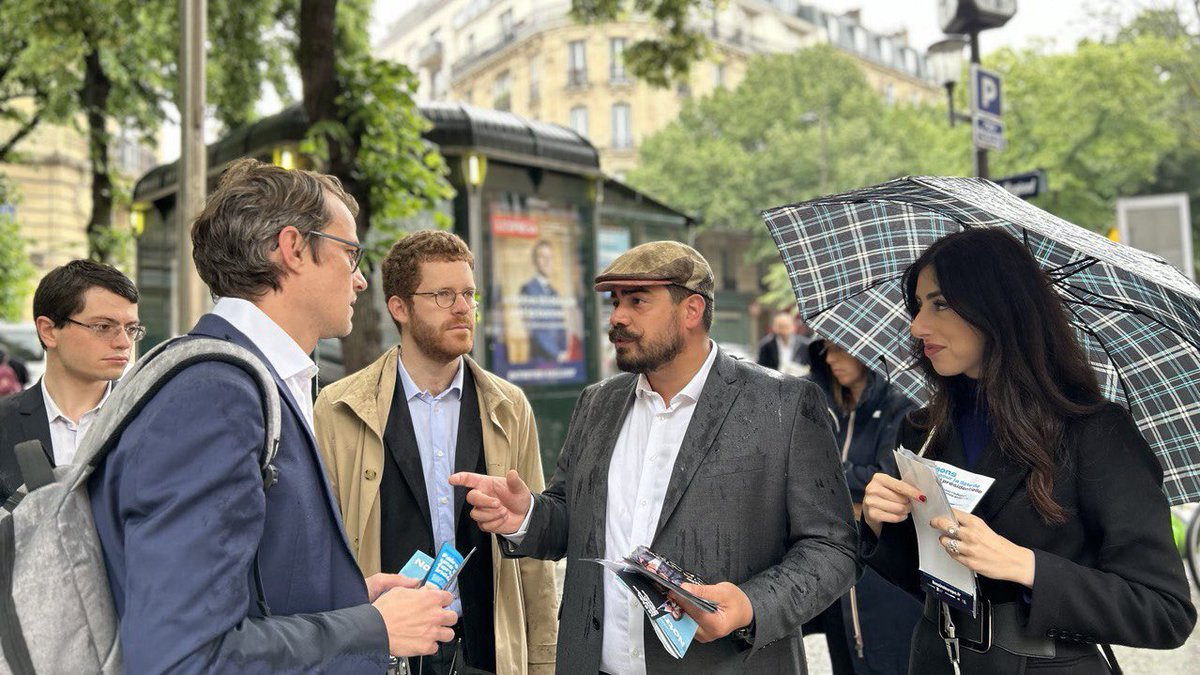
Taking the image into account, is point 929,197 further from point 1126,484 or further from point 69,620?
point 69,620

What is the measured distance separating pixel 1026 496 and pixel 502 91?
56360 millimetres

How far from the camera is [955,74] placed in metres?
12.9

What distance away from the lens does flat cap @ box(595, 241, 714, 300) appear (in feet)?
9.05

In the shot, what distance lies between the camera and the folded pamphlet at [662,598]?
7.08 feet

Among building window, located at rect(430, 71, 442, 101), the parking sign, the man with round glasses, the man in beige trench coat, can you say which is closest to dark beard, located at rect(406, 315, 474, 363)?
the man in beige trench coat

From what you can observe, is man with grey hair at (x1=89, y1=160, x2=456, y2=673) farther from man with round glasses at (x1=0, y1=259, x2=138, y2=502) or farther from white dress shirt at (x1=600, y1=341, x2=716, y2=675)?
man with round glasses at (x1=0, y1=259, x2=138, y2=502)

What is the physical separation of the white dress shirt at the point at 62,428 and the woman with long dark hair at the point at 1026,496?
2677mm

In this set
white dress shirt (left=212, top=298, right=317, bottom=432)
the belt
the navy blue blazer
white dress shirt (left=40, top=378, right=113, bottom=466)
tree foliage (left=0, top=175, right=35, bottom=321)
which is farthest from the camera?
tree foliage (left=0, top=175, right=35, bottom=321)

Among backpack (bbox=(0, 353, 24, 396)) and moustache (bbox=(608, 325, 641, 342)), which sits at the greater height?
moustache (bbox=(608, 325, 641, 342))

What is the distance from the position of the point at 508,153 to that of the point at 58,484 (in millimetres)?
8060

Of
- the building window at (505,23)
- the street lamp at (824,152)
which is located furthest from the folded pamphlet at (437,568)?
the building window at (505,23)

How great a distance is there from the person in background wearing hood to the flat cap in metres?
1.15

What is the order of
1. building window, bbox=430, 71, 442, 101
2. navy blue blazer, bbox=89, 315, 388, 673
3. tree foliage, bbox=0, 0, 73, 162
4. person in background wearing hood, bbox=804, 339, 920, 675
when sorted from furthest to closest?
building window, bbox=430, 71, 442, 101 < tree foliage, bbox=0, 0, 73, 162 < person in background wearing hood, bbox=804, 339, 920, 675 < navy blue blazer, bbox=89, 315, 388, 673

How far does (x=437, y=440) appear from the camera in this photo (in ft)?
11.3
